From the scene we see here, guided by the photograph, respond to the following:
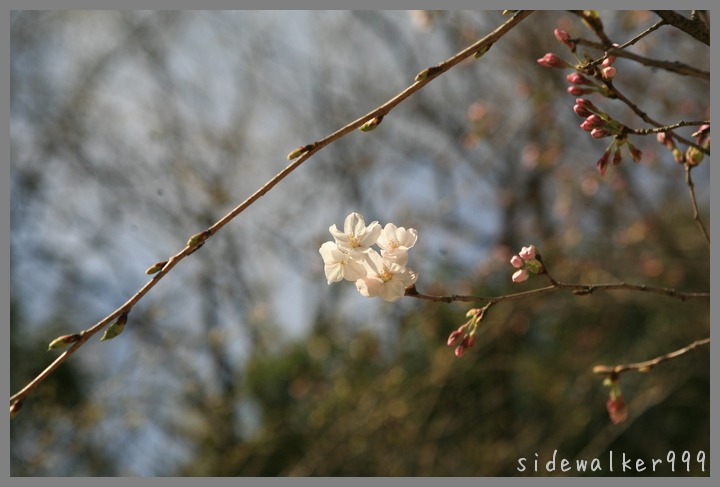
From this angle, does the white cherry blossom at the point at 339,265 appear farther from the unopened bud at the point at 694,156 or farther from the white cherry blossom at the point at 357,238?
the unopened bud at the point at 694,156

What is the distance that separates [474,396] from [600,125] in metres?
3.48

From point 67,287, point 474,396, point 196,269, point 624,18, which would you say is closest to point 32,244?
point 67,287

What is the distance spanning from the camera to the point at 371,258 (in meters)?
1.07

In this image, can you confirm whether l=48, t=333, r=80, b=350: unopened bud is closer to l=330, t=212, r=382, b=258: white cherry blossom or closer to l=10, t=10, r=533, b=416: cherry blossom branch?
l=10, t=10, r=533, b=416: cherry blossom branch

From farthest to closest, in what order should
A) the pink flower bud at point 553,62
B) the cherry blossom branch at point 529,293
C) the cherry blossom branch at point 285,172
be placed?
the pink flower bud at point 553,62, the cherry blossom branch at point 529,293, the cherry blossom branch at point 285,172

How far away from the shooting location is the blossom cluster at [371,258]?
1.05 meters

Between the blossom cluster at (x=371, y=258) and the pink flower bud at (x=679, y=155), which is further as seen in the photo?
the pink flower bud at (x=679, y=155)

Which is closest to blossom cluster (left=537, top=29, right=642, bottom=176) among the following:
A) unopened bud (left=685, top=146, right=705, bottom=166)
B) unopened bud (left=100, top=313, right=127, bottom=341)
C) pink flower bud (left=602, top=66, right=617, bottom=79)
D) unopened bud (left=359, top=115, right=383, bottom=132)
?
pink flower bud (left=602, top=66, right=617, bottom=79)

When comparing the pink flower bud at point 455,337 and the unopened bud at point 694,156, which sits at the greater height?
the unopened bud at point 694,156

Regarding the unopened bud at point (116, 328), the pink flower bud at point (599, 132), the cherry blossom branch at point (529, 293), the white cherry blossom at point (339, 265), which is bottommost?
the cherry blossom branch at point (529, 293)

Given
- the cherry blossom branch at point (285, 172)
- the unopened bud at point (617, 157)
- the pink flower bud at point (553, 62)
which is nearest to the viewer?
the cherry blossom branch at point (285, 172)

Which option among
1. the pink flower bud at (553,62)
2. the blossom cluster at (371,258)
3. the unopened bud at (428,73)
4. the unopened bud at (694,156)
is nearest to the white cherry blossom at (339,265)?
the blossom cluster at (371,258)

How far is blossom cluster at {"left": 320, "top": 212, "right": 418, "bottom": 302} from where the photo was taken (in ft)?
3.43

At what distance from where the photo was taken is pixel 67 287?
512 cm
